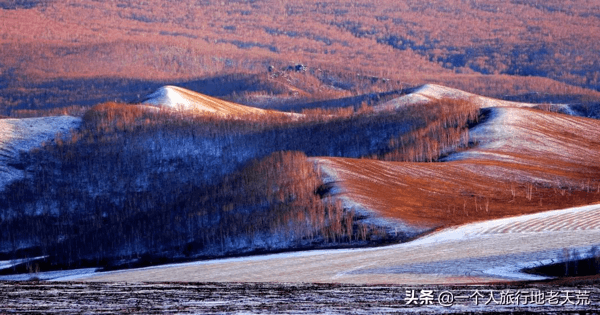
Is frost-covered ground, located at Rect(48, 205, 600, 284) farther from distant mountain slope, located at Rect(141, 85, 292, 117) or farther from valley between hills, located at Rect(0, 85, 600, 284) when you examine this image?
distant mountain slope, located at Rect(141, 85, 292, 117)

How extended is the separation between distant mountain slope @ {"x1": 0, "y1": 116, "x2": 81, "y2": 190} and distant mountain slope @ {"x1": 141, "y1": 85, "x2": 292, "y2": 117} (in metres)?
16.8

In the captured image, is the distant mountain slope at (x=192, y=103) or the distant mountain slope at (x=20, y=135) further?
the distant mountain slope at (x=192, y=103)

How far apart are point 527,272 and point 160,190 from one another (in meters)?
76.9

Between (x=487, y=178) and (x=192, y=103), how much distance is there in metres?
77.7

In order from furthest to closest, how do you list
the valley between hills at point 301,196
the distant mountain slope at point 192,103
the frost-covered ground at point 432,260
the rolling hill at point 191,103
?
the distant mountain slope at point 192,103 < the rolling hill at point 191,103 < the valley between hills at point 301,196 < the frost-covered ground at point 432,260

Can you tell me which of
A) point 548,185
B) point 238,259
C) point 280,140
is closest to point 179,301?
point 238,259

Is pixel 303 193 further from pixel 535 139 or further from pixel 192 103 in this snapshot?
pixel 192 103

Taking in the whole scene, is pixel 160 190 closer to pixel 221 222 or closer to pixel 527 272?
pixel 221 222

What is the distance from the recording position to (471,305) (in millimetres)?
39875

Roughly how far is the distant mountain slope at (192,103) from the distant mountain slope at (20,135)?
16816mm

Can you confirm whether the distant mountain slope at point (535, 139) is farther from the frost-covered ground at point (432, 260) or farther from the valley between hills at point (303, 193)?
the frost-covered ground at point (432, 260)

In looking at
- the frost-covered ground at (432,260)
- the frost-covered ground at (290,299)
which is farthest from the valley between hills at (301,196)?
the frost-covered ground at (290,299)

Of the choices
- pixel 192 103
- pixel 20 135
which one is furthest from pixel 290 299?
pixel 192 103

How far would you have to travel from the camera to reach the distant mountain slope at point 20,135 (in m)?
135
